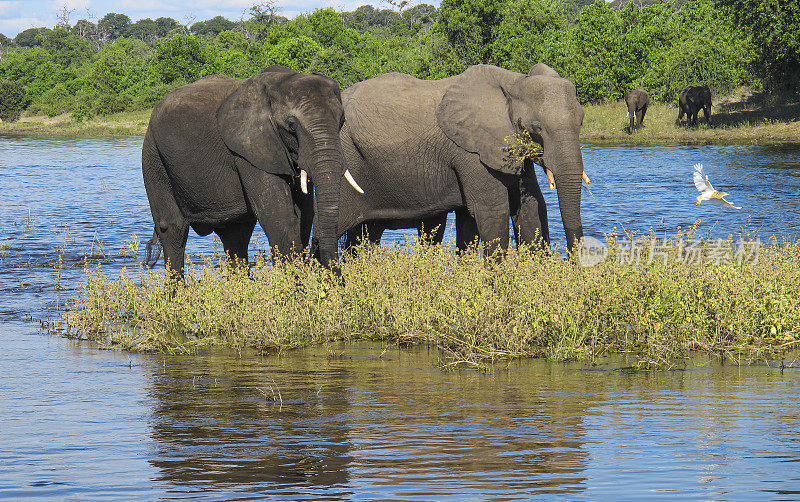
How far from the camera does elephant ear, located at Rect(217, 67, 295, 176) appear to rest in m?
10.1

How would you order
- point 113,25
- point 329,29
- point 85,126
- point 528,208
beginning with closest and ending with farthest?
point 528,208, point 85,126, point 329,29, point 113,25

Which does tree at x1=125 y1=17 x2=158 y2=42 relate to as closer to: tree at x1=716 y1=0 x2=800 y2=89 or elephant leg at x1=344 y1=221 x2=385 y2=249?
tree at x1=716 y1=0 x2=800 y2=89

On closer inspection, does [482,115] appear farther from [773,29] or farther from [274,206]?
[773,29]

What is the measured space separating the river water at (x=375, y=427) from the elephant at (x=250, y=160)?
5.28 feet

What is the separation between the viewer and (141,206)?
23.7 meters

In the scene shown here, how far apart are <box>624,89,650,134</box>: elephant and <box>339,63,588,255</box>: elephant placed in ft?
104

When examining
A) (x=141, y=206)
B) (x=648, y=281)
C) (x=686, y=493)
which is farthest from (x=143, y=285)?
(x=141, y=206)

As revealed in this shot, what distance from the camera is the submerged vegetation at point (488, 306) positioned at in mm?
8664

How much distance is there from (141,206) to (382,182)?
44.3 ft

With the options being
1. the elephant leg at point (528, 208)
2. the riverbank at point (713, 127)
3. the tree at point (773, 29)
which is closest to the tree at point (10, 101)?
the riverbank at point (713, 127)

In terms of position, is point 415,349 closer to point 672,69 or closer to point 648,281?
point 648,281

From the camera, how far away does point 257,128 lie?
1015 centimetres

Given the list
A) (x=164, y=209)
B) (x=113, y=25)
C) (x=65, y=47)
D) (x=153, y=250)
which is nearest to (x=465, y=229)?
(x=164, y=209)

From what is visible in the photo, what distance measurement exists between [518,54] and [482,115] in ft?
140
